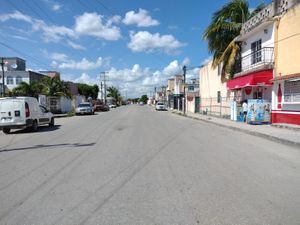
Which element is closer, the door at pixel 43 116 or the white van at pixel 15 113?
the white van at pixel 15 113

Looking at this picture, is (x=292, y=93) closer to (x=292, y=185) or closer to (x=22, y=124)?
(x=292, y=185)

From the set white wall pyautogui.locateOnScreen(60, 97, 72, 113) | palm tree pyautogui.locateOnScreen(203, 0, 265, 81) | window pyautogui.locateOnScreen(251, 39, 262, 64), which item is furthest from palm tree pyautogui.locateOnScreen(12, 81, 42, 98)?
window pyautogui.locateOnScreen(251, 39, 262, 64)

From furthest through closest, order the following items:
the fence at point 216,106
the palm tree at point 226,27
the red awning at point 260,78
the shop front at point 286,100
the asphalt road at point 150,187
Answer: the fence at point 216,106 → the palm tree at point 226,27 → the red awning at point 260,78 → the shop front at point 286,100 → the asphalt road at point 150,187

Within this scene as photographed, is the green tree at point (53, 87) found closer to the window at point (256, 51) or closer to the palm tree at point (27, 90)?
the palm tree at point (27, 90)

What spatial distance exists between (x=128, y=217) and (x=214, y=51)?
27.7 meters

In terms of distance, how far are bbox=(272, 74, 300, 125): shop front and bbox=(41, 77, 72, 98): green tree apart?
33072 millimetres

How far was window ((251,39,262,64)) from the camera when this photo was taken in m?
21.6

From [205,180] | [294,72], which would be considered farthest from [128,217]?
[294,72]

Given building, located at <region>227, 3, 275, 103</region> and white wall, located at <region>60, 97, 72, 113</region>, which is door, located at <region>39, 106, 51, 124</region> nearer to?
Answer: building, located at <region>227, 3, 275, 103</region>

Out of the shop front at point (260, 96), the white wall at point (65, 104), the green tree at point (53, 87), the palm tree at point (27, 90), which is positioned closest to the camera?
the shop front at point (260, 96)

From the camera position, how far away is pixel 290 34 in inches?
664

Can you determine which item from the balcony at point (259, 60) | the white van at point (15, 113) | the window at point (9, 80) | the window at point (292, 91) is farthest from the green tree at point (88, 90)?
the window at point (292, 91)

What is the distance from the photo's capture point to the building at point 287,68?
1617cm

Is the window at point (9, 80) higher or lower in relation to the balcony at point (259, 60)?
higher
